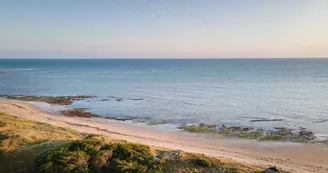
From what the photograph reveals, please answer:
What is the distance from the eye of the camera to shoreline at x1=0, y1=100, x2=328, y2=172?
66.4 ft

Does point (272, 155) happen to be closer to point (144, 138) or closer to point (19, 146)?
point (144, 138)

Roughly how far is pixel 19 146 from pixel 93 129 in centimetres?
1304

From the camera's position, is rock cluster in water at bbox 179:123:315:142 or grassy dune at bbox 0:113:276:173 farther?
rock cluster in water at bbox 179:123:315:142

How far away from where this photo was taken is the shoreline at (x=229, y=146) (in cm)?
2025

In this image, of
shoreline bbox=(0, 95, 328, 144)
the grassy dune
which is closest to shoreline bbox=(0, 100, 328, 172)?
shoreline bbox=(0, 95, 328, 144)

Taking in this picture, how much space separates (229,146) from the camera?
24.7 m

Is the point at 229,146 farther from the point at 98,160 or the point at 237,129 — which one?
the point at 98,160

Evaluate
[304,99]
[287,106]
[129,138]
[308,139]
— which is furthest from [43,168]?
[304,99]

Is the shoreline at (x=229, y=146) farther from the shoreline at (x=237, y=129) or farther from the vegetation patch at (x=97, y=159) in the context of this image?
the vegetation patch at (x=97, y=159)

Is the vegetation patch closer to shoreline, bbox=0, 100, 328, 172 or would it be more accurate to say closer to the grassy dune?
the grassy dune

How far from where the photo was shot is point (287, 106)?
41625 mm

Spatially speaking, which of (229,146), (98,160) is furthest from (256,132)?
(98,160)

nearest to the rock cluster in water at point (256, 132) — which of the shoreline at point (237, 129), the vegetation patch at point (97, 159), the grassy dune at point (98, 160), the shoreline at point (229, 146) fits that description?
the shoreline at point (237, 129)

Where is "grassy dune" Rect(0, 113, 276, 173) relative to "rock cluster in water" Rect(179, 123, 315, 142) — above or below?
above
